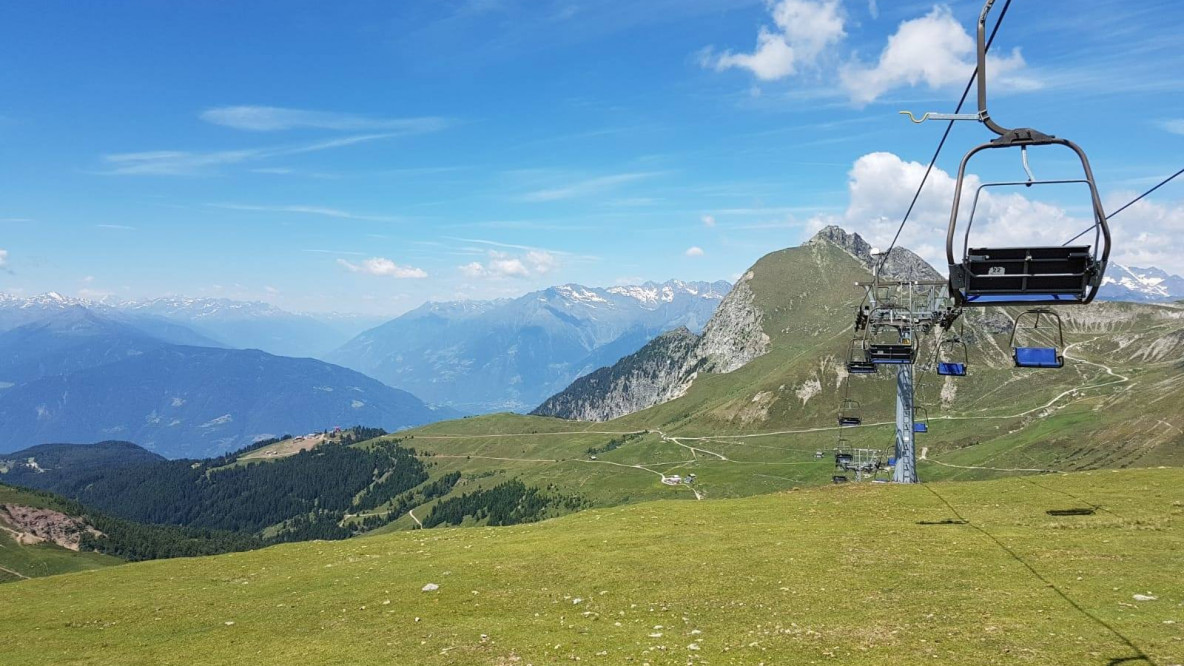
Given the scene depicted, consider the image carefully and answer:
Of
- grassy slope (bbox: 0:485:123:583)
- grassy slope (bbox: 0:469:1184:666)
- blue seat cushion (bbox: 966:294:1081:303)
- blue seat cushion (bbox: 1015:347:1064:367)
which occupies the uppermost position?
blue seat cushion (bbox: 966:294:1081:303)

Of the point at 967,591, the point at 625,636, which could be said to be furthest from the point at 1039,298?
the point at 625,636

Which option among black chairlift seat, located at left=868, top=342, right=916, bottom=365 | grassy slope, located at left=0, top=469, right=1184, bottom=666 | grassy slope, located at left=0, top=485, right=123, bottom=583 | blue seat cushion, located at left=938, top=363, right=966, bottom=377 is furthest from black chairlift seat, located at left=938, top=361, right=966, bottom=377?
grassy slope, located at left=0, top=485, right=123, bottom=583

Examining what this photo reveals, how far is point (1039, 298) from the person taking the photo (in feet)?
57.4

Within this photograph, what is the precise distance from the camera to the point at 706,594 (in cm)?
2752

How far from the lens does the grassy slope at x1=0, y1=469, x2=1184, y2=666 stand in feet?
70.1

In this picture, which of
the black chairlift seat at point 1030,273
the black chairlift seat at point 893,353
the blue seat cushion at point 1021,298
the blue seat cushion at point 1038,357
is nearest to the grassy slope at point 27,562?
the black chairlift seat at point 893,353

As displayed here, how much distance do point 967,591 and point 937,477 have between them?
583 feet

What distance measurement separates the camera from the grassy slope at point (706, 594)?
841 inches

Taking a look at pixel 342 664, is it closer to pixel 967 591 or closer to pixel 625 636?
pixel 625 636

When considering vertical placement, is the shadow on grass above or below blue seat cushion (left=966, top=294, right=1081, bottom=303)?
below

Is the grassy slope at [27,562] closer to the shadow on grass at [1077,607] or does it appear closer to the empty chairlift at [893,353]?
the empty chairlift at [893,353]

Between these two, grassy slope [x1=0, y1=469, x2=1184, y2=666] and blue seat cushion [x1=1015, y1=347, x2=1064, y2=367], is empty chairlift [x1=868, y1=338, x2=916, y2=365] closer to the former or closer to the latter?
grassy slope [x1=0, y1=469, x2=1184, y2=666]

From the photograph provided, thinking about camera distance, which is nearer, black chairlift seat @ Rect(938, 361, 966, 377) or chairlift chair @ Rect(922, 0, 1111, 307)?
chairlift chair @ Rect(922, 0, 1111, 307)

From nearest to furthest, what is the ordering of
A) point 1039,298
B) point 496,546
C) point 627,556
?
1. point 1039,298
2. point 627,556
3. point 496,546
